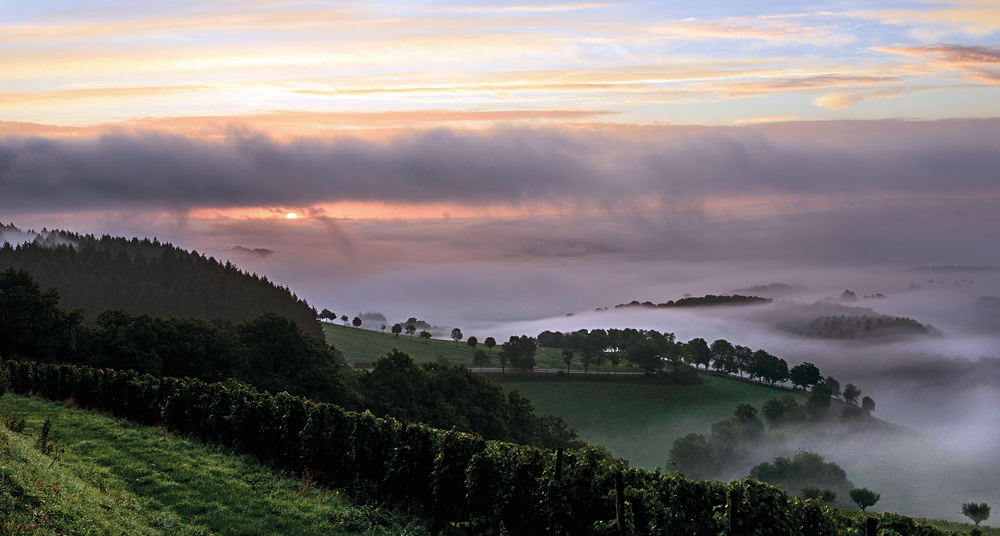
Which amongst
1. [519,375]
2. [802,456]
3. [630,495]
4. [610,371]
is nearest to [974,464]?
[802,456]

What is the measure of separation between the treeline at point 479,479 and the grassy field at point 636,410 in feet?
369

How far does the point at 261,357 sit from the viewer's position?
257 ft

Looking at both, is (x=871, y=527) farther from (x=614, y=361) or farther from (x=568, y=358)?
(x=568, y=358)

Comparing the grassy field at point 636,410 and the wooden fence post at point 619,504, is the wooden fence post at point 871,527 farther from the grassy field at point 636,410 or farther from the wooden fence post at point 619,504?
the grassy field at point 636,410

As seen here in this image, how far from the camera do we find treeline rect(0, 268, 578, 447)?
73750 millimetres

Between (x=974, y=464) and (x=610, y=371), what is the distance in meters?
110

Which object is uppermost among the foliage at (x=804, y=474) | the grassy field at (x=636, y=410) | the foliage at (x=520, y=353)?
the foliage at (x=520, y=353)

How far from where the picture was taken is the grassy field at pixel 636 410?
14225cm

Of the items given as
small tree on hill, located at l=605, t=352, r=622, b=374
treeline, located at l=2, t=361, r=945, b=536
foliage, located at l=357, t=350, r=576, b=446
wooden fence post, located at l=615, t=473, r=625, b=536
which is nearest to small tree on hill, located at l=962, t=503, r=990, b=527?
small tree on hill, located at l=605, t=352, r=622, b=374

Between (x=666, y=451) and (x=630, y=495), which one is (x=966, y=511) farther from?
(x=630, y=495)

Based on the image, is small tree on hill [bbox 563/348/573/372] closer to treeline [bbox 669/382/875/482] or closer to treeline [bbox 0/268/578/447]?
treeline [bbox 669/382/875/482]

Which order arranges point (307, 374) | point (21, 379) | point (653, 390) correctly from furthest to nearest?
point (653, 390) < point (307, 374) < point (21, 379)

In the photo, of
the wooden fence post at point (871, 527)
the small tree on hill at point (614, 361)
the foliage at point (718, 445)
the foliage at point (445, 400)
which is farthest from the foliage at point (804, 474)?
the wooden fence post at point (871, 527)

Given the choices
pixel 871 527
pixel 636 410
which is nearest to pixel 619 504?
pixel 871 527
